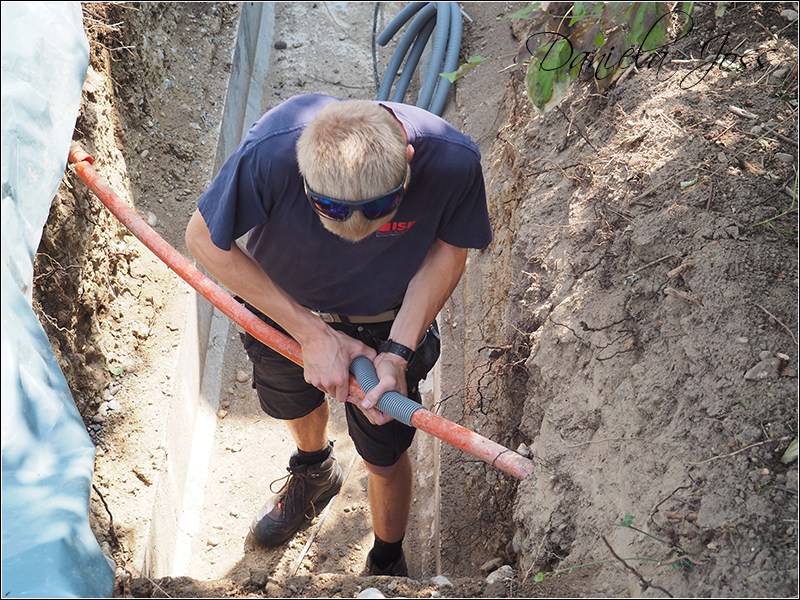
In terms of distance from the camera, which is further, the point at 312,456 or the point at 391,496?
the point at 312,456

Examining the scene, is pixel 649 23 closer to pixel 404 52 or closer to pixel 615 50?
A: pixel 615 50

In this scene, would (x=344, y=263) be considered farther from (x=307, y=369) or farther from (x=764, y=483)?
(x=764, y=483)

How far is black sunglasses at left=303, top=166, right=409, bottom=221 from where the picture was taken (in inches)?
69.4

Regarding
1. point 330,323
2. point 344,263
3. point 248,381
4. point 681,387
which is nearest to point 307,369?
point 330,323

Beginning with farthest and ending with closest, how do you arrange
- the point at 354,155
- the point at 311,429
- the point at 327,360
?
1. the point at 311,429
2. the point at 327,360
3. the point at 354,155

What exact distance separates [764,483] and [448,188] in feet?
4.30

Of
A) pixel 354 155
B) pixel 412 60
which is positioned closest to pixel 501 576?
pixel 354 155

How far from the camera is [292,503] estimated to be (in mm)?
3113

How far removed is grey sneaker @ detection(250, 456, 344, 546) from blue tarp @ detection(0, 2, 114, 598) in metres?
1.32

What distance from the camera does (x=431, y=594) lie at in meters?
1.94

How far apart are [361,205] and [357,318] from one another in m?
0.74

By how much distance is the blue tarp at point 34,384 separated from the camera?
5.27ft

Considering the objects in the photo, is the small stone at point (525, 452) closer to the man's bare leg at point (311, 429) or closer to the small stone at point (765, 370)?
the small stone at point (765, 370)

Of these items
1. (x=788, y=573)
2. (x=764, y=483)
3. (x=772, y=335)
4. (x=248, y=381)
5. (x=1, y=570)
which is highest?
(x=772, y=335)
